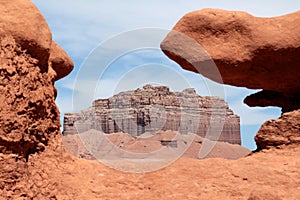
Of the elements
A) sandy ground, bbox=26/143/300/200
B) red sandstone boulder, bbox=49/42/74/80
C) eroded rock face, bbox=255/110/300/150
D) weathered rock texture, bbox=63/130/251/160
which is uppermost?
red sandstone boulder, bbox=49/42/74/80

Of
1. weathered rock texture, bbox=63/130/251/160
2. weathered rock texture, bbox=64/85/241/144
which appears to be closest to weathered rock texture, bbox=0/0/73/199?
weathered rock texture, bbox=63/130/251/160

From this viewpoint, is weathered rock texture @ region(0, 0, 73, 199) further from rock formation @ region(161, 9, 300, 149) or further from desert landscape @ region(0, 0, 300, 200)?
rock formation @ region(161, 9, 300, 149)

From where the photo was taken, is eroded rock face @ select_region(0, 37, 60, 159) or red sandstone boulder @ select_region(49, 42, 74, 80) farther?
red sandstone boulder @ select_region(49, 42, 74, 80)

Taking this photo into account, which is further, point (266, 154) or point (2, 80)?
point (266, 154)

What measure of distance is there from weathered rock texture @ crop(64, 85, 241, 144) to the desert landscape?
34.2 meters

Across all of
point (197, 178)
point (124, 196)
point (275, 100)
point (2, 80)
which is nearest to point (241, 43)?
point (275, 100)

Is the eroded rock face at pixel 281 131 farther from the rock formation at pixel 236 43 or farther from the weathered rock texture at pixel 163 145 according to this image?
the weathered rock texture at pixel 163 145

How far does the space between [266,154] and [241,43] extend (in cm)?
276

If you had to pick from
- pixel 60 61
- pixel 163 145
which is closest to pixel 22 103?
pixel 60 61

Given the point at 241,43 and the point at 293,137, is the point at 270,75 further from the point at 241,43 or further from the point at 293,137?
the point at 293,137

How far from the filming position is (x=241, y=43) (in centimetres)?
959

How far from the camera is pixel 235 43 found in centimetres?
958

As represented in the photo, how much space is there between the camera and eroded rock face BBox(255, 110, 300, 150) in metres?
8.70

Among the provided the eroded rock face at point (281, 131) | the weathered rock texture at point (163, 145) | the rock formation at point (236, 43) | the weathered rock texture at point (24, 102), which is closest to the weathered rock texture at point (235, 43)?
the rock formation at point (236, 43)
